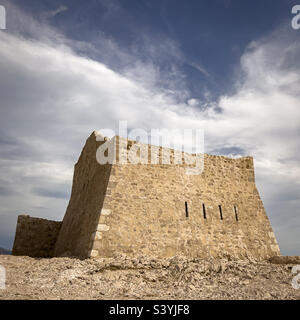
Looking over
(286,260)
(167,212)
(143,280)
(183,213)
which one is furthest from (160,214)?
(286,260)

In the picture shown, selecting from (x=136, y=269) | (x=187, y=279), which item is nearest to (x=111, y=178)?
(x=136, y=269)

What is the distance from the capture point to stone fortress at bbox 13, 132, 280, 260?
8875 mm

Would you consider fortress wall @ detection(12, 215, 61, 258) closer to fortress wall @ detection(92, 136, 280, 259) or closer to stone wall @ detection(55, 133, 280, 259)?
stone wall @ detection(55, 133, 280, 259)

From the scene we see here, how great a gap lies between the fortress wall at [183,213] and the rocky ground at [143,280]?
96 cm

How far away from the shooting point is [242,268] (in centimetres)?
790

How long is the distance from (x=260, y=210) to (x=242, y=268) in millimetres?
5184

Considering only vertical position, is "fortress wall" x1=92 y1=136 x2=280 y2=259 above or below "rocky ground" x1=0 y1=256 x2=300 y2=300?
above

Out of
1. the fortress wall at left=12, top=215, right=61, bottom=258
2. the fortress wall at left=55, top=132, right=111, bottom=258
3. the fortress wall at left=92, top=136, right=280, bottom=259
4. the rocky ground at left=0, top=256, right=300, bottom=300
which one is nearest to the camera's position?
the rocky ground at left=0, top=256, right=300, bottom=300

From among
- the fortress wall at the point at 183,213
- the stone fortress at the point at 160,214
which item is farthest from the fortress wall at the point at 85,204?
the fortress wall at the point at 183,213

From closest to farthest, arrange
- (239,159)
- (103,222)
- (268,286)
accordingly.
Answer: (268,286) < (103,222) < (239,159)

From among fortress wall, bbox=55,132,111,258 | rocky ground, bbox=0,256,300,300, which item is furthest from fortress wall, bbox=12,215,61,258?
rocky ground, bbox=0,256,300,300

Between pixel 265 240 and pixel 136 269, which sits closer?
pixel 136 269

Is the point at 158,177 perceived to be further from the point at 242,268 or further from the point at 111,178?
the point at 242,268

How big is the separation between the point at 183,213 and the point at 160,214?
1.11 meters
